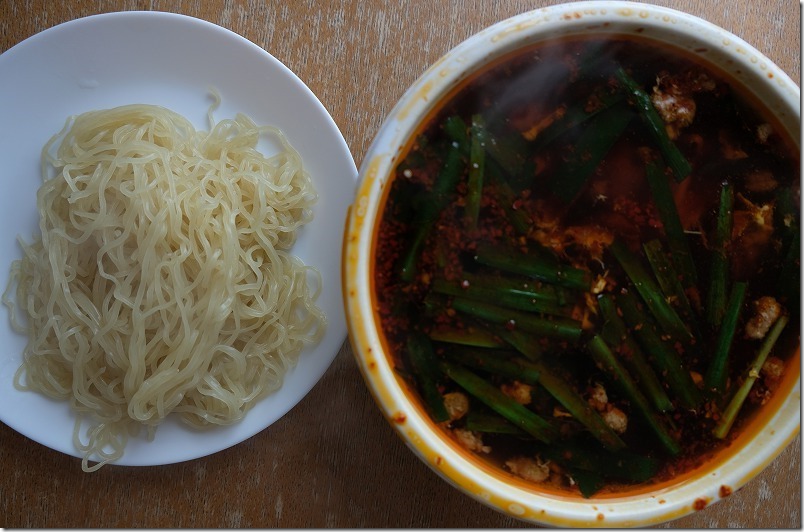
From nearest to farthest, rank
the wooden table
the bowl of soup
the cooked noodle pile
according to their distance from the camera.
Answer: the bowl of soup → the cooked noodle pile → the wooden table

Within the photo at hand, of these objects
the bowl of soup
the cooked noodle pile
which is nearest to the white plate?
the cooked noodle pile

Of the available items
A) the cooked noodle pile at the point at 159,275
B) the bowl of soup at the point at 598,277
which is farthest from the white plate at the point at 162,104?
the bowl of soup at the point at 598,277

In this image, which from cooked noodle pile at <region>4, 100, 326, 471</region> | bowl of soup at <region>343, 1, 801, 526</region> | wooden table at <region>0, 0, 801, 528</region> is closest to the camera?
bowl of soup at <region>343, 1, 801, 526</region>

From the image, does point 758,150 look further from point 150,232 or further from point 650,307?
point 150,232

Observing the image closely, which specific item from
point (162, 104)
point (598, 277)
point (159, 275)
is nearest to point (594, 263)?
point (598, 277)

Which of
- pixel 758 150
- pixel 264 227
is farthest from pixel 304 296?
pixel 758 150

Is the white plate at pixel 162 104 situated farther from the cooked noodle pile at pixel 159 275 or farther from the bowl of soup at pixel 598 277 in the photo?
the bowl of soup at pixel 598 277

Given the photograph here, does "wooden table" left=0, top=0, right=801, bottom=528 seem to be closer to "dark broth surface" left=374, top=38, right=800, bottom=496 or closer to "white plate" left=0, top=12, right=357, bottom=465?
"white plate" left=0, top=12, right=357, bottom=465
